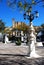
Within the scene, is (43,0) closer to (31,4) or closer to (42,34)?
(31,4)

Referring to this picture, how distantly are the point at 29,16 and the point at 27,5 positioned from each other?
16.3ft

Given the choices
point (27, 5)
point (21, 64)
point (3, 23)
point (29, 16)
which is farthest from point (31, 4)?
point (3, 23)

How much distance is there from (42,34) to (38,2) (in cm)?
5611

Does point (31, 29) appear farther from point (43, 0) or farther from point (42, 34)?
point (42, 34)

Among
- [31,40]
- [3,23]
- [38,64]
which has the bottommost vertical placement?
[38,64]

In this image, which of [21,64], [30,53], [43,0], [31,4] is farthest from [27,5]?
[30,53]

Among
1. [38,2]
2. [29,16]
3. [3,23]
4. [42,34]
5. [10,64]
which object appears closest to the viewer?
[38,2]

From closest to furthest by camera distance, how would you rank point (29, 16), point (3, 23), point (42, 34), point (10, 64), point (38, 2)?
point (38, 2)
point (10, 64)
point (29, 16)
point (42, 34)
point (3, 23)

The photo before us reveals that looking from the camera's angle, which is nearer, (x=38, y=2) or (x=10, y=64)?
(x=38, y=2)

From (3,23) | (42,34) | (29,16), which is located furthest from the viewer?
(3,23)

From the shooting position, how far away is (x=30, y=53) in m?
16.2

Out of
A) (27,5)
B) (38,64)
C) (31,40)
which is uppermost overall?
(27,5)

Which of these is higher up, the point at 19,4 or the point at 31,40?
the point at 19,4

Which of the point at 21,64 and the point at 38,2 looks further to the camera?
the point at 21,64
